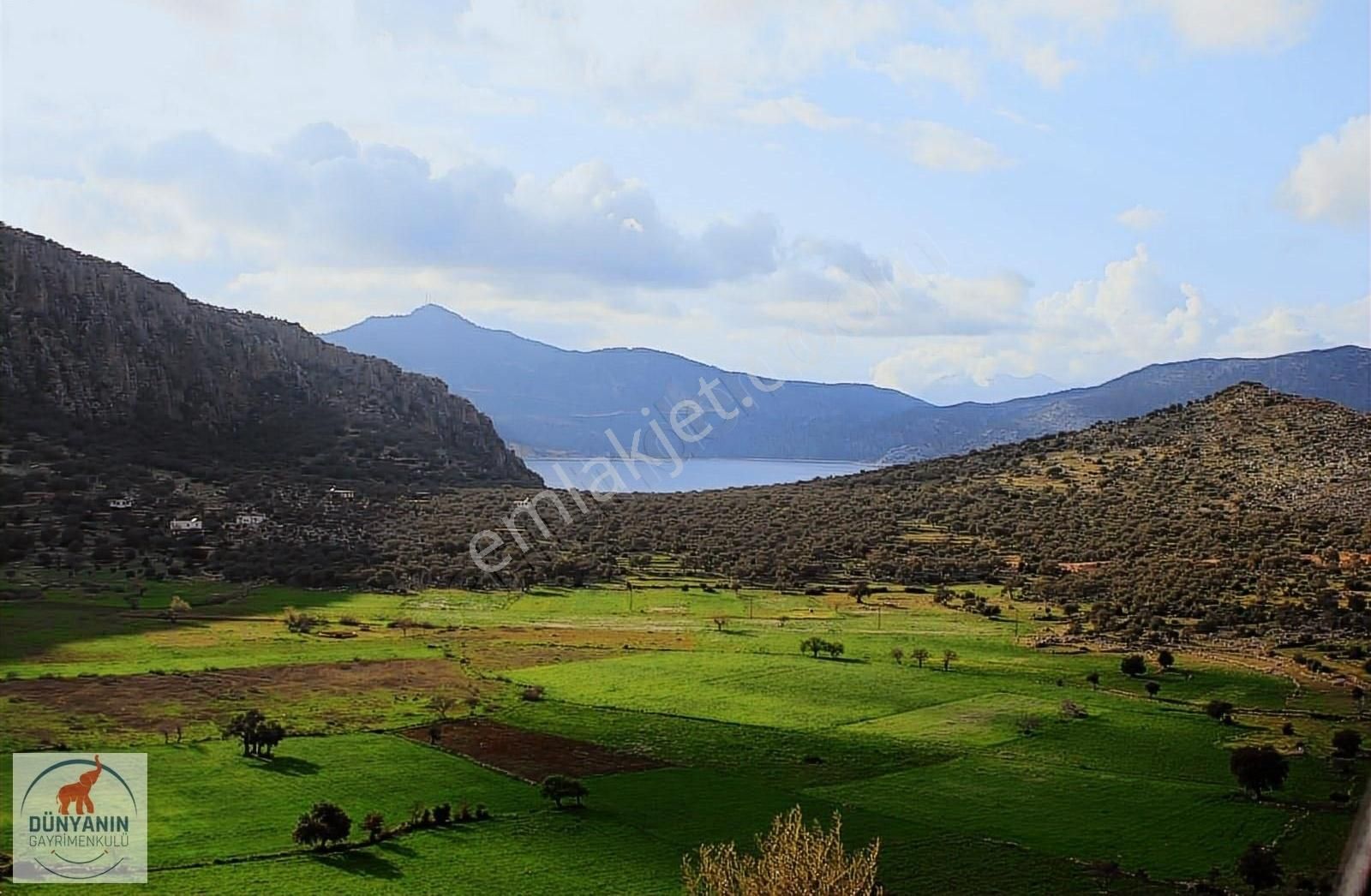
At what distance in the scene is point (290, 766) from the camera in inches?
1459

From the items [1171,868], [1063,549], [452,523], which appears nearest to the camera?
[1171,868]

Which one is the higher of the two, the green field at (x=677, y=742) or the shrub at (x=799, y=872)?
the shrub at (x=799, y=872)

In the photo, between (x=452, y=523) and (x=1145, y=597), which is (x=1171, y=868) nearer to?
(x=1145, y=597)

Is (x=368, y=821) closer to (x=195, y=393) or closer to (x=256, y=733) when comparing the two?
(x=256, y=733)

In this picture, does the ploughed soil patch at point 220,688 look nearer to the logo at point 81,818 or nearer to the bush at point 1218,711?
the logo at point 81,818

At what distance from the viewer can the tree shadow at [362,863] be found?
2828 cm

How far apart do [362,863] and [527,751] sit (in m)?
11.4

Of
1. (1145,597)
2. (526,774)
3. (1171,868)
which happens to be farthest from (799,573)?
(1171,868)

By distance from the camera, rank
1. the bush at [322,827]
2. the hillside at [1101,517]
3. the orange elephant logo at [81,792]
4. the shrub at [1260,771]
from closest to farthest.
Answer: the bush at [322,827] < the orange elephant logo at [81,792] < the shrub at [1260,771] < the hillside at [1101,517]

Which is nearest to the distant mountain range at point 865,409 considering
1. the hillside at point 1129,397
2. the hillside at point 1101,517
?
the hillside at point 1129,397

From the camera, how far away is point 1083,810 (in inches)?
1377

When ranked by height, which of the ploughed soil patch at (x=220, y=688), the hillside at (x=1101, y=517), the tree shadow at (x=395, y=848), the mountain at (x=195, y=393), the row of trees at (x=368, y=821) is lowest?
the tree shadow at (x=395, y=848)

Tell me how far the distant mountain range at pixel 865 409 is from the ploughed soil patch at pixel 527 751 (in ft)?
333

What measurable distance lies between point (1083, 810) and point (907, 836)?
6.28 meters
